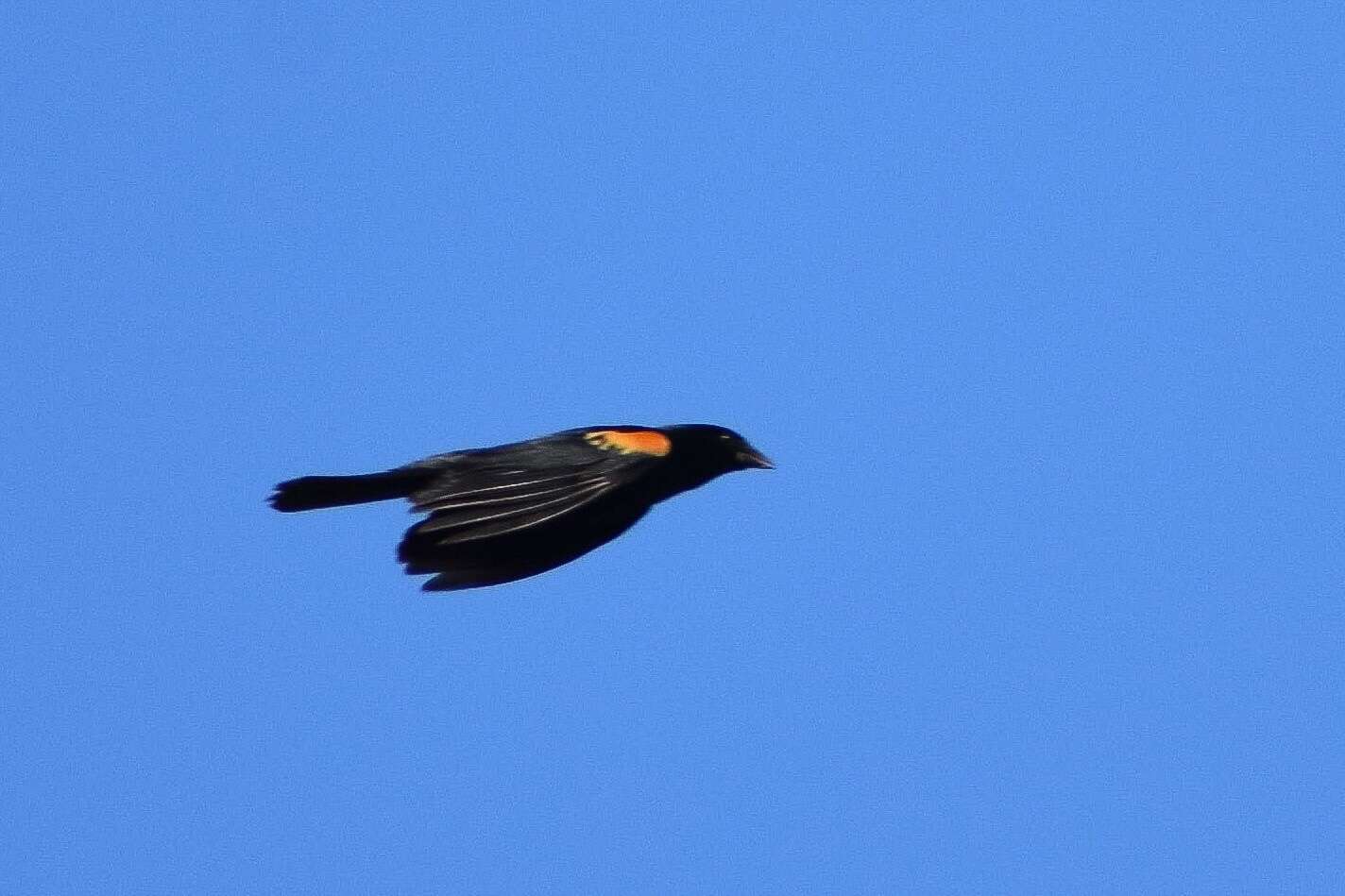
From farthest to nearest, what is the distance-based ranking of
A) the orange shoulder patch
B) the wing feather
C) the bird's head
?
1. the bird's head
2. the orange shoulder patch
3. the wing feather

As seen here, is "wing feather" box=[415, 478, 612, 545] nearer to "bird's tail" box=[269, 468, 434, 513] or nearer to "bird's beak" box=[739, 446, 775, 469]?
"bird's tail" box=[269, 468, 434, 513]

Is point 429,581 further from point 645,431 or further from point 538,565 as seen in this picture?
point 645,431

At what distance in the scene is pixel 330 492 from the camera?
388 inches

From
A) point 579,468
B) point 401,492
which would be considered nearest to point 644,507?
point 579,468

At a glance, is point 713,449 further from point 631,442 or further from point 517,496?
point 517,496

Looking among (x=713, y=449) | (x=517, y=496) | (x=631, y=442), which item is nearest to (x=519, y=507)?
(x=517, y=496)

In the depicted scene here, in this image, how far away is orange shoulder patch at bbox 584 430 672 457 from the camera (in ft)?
32.0

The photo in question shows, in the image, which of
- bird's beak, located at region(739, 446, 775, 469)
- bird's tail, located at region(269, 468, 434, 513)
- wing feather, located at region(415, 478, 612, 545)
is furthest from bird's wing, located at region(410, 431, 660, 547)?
bird's beak, located at region(739, 446, 775, 469)

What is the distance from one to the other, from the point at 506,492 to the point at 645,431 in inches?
38.5

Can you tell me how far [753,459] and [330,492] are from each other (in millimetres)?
1926

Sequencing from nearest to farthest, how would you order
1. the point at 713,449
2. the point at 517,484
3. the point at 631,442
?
the point at 517,484 → the point at 631,442 → the point at 713,449

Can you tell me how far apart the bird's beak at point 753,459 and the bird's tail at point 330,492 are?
5.32ft

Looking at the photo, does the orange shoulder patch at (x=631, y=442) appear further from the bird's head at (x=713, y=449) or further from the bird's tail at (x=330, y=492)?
the bird's tail at (x=330, y=492)

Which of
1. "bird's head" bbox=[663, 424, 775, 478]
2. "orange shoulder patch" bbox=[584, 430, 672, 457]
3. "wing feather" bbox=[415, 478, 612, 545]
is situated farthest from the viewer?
"bird's head" bbox=[663, 424, 775, 478]
